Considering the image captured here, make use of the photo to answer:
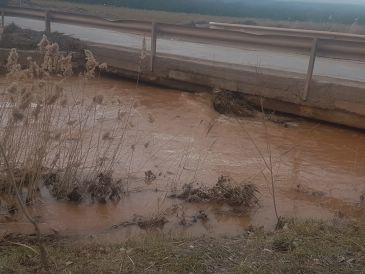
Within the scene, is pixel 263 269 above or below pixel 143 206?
above

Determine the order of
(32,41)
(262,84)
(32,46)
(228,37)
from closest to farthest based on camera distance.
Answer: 1. (262,84)
2. (228,37)
3. (32,46)
4. (32,41)

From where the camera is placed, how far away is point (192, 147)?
8547mm

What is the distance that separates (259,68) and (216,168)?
3842mm

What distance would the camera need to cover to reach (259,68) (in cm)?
1096

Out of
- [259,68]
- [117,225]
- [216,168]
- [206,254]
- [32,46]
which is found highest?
[259,68]

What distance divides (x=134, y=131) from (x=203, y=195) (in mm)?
2897

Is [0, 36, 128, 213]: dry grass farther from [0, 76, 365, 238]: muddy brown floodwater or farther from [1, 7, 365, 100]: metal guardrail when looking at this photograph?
[1, 7, 365, 100]: metal guardrail

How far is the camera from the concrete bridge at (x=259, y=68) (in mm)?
9656

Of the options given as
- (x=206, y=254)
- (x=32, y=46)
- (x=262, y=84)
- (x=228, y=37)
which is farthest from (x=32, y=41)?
(x=206, y=254)

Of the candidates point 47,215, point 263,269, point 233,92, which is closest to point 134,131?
point 233,92

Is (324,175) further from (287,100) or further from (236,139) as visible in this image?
(287,100)

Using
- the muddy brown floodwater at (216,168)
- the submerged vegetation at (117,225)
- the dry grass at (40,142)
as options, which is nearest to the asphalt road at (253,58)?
the muddy brown floodwater at (216,168)

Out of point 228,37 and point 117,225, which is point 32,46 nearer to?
point 228,37

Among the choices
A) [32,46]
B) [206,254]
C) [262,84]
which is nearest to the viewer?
[206,254]
